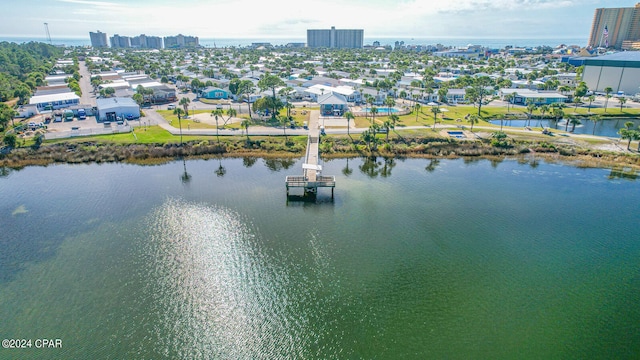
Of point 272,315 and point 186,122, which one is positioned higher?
point 186,122

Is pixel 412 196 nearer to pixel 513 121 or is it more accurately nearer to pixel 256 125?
pixel 256 125

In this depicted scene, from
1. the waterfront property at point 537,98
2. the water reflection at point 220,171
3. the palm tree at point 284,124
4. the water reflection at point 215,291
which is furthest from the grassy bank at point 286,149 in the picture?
the waterfront property at point 537,98

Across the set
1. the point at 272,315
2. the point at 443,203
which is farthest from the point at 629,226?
the point at 272,315

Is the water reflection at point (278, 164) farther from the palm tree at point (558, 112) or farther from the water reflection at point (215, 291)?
the palm tree at point (558, 112)

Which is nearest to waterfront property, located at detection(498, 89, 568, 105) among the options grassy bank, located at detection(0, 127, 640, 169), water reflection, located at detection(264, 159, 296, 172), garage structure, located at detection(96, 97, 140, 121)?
grassy bank, located at detection(0, 127, 640, 169)

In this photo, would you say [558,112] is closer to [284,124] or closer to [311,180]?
[284,124]
